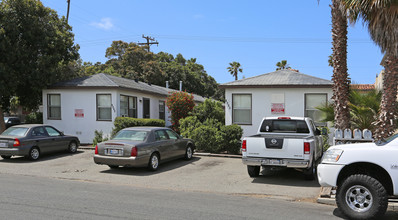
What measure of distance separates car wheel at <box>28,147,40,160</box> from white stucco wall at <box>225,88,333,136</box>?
893cm

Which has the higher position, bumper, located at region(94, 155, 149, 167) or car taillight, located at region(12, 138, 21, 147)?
car taillight, located at region(12, 138, 21, 147)

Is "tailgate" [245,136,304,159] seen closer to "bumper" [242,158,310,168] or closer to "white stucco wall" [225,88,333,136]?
"bumper" [242,158,310,168]

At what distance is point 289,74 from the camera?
58.4ft

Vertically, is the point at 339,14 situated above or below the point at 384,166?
above

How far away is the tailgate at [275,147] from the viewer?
8.66 m

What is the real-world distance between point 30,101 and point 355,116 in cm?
1862

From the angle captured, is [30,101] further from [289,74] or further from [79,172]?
[289,74]

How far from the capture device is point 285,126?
1057 centimetres

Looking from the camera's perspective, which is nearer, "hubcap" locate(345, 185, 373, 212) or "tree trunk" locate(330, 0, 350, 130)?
"hubcap" locate(345, 185, 373, 212)

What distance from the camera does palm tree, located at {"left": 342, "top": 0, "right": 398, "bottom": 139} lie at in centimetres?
869

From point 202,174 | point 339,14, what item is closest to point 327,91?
point 339,14

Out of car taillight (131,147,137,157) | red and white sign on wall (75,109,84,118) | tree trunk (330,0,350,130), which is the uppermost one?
tree trunk (330,0,350,130)

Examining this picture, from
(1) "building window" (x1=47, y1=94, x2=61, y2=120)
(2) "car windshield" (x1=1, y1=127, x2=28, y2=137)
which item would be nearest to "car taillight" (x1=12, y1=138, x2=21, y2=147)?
(2) "car windshield" (x1=1, y1=127, x2=28, y2=137)

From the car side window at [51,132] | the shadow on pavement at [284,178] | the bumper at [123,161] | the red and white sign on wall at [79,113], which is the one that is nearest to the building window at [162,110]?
the red and white sign on wall at [79,113]
